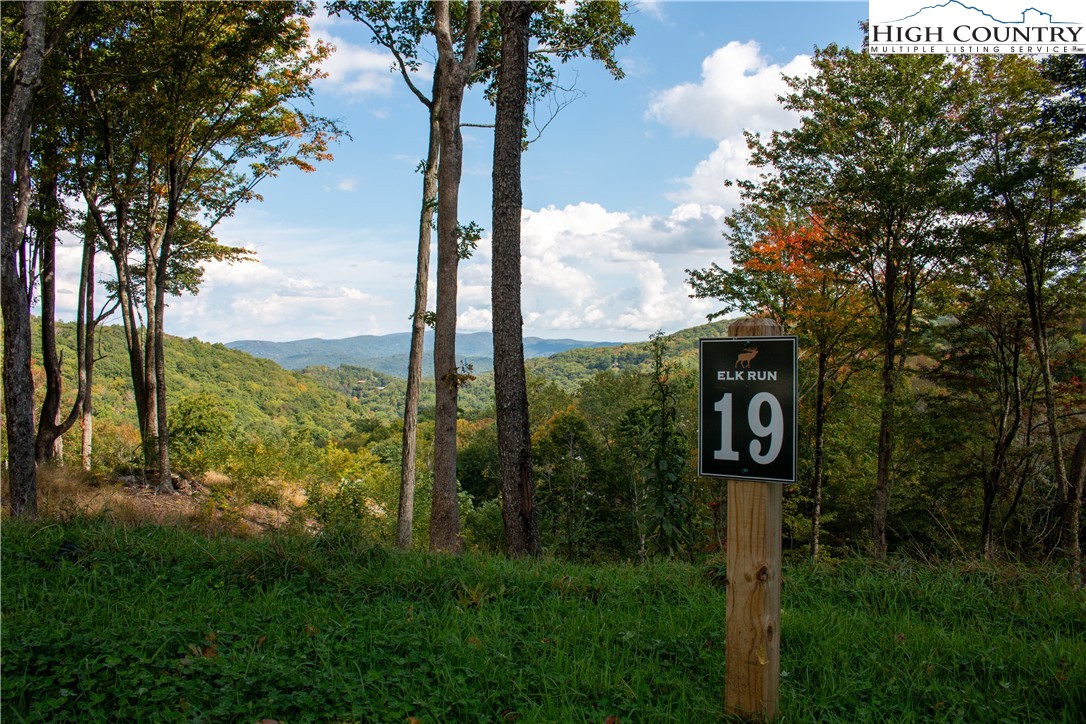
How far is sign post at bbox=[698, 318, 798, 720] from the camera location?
8.57 feet

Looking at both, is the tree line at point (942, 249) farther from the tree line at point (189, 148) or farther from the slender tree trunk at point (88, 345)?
the slender tree trunk at point (88, 345)

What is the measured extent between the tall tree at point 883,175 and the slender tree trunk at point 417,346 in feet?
25.7

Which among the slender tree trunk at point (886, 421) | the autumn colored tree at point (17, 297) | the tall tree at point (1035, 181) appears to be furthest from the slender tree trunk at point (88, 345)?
the tall tree at point (1035, 181)

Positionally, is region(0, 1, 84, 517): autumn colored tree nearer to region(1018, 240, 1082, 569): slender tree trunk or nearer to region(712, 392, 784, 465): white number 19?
region(712, 392, 784, 465): white number 19

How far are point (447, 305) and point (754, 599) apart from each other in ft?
22.9

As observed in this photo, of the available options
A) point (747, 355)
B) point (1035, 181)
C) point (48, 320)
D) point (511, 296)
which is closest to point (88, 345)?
point (48, 320)

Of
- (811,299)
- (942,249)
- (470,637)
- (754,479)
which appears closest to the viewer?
(754,479)

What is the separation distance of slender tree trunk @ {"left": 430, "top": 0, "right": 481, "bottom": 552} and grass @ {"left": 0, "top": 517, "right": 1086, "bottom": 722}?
3839 millimetres

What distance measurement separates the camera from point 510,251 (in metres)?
6.79

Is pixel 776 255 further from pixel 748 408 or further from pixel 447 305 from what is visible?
pixel 748 408

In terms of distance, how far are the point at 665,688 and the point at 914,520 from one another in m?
19.5

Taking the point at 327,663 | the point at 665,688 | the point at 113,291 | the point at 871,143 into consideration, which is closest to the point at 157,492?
the point at 113,291

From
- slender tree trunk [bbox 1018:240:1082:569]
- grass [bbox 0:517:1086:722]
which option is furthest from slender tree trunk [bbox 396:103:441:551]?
slender tree trunk [bbox 1018:240:1082:569]

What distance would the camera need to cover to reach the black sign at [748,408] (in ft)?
8.50
